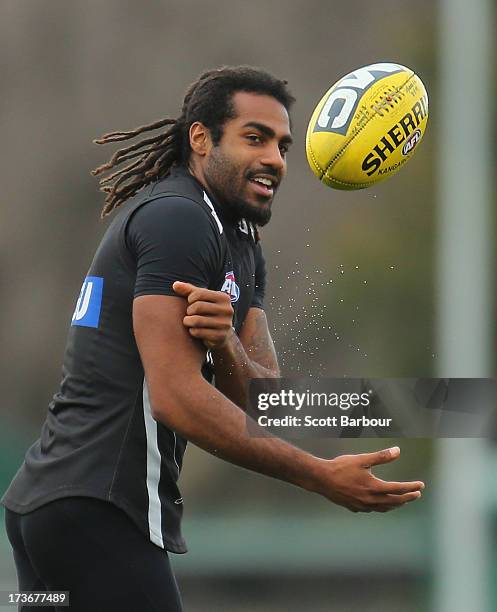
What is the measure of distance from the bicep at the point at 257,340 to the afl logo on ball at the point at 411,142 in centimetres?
63

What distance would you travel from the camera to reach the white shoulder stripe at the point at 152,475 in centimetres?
339

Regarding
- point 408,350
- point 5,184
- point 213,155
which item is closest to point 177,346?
point 213,155

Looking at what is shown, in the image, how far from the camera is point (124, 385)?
11.2 ft

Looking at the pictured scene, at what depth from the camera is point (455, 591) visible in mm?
5934

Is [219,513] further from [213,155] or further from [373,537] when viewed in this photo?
[213,155]

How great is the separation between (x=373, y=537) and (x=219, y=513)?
190 cm

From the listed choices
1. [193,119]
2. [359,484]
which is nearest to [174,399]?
[359,484]

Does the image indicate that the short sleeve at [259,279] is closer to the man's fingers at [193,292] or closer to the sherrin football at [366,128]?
the sherrin football at [366,128]

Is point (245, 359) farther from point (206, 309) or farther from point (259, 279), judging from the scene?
point (206, 309)

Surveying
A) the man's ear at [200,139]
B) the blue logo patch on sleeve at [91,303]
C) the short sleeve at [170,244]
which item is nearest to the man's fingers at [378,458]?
the short sleeve at [170,244]

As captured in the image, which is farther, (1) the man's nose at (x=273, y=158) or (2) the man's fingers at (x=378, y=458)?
(1) the man's nose at (x=273, y=158)

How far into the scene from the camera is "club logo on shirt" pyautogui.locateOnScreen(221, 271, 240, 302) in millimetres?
3595

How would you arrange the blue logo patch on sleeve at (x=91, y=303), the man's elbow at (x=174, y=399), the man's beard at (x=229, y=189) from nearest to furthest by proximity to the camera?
the man's elbow at (x=174, y=399), the blue logo patch on sleeve at (x=91, y=303), the man's beard at (x=229, y=189)

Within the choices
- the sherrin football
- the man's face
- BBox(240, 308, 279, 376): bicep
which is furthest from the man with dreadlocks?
the sherrin football
